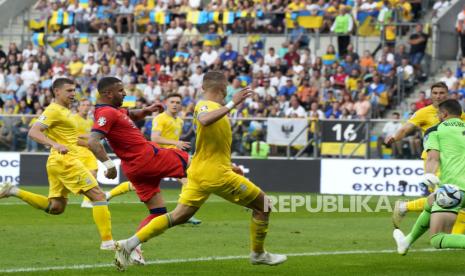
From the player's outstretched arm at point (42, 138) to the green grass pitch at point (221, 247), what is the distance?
1.34 metres

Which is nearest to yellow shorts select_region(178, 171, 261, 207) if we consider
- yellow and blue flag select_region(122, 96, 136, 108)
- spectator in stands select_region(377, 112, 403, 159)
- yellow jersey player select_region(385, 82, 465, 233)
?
yellow jersey player select_region(385, 82, 465, 233)

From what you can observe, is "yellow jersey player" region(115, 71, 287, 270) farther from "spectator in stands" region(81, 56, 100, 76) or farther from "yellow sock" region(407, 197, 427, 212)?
"spectator in stands" region(81, 56, 100, 76)

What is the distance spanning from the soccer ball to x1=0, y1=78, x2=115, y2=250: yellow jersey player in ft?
15.1

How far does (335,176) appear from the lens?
27.6 metres

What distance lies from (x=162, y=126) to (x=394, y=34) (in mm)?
15104

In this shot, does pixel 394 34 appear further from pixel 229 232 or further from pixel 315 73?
pixel 229 232

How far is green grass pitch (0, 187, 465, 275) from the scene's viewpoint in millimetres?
11938

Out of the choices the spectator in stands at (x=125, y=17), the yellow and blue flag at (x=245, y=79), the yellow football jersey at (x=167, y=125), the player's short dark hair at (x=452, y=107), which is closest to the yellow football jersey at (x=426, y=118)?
the player's short dark hair at (x=452, y=107)

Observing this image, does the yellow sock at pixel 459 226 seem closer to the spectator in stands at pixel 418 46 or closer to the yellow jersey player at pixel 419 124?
the yellow jersey player at pixel 419 124

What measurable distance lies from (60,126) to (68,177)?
87 cm

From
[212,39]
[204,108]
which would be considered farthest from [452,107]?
[212,39]

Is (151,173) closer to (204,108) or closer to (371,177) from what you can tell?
(204,108)

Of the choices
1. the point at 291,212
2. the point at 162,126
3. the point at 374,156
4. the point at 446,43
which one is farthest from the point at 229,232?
the point at 446,43

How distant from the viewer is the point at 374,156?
27266mm
